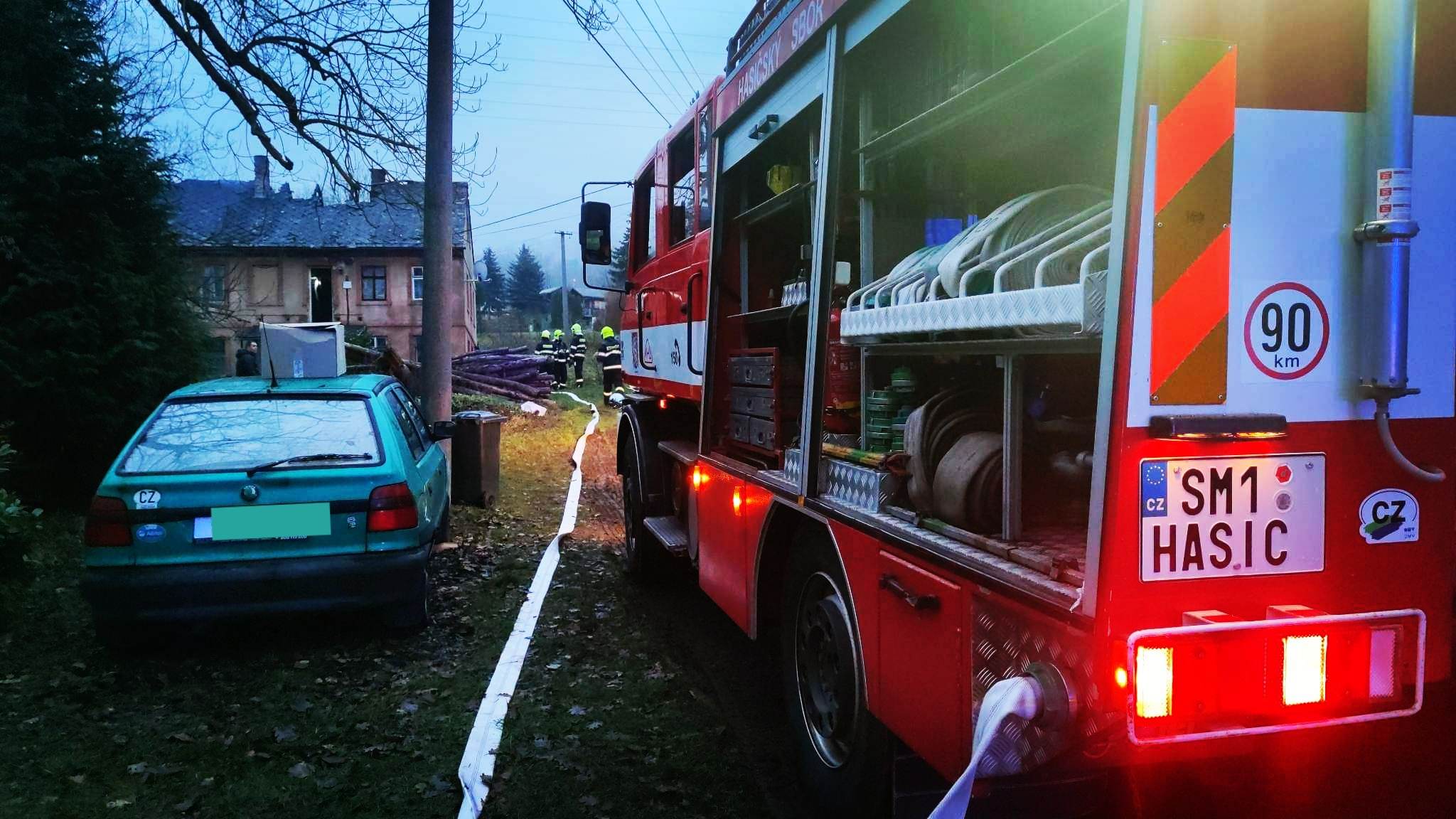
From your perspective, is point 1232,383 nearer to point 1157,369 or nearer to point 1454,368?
point 1157,369

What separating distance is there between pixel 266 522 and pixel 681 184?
3124 mm

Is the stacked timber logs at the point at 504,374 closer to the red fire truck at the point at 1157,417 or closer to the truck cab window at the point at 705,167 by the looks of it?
the truck cab window at the point at 705,167

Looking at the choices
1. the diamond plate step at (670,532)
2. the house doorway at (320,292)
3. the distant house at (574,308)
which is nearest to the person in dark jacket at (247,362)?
the diamond plate step at (670,532)

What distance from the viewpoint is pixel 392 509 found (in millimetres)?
5531

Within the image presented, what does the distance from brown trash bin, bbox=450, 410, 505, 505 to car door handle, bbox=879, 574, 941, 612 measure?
7560mm

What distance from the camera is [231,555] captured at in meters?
5.24

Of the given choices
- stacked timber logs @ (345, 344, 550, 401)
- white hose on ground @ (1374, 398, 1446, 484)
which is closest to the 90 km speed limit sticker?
white hose on ground @ (1374, 398, 1446, 484)

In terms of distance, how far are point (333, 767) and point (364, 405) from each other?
2.54m

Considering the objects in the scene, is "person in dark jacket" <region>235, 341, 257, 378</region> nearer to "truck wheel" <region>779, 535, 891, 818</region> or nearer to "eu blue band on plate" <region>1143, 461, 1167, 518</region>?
"truck wheel" <region>779, 535, 891, 818</region>

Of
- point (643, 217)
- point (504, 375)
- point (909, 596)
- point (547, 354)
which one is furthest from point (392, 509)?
point (547, 354)

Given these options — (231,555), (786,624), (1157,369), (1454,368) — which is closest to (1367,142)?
(1454,368)

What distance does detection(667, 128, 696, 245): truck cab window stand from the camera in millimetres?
6254

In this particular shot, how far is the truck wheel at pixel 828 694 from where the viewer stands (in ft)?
11.0

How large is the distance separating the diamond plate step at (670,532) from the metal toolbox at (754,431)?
101cm
